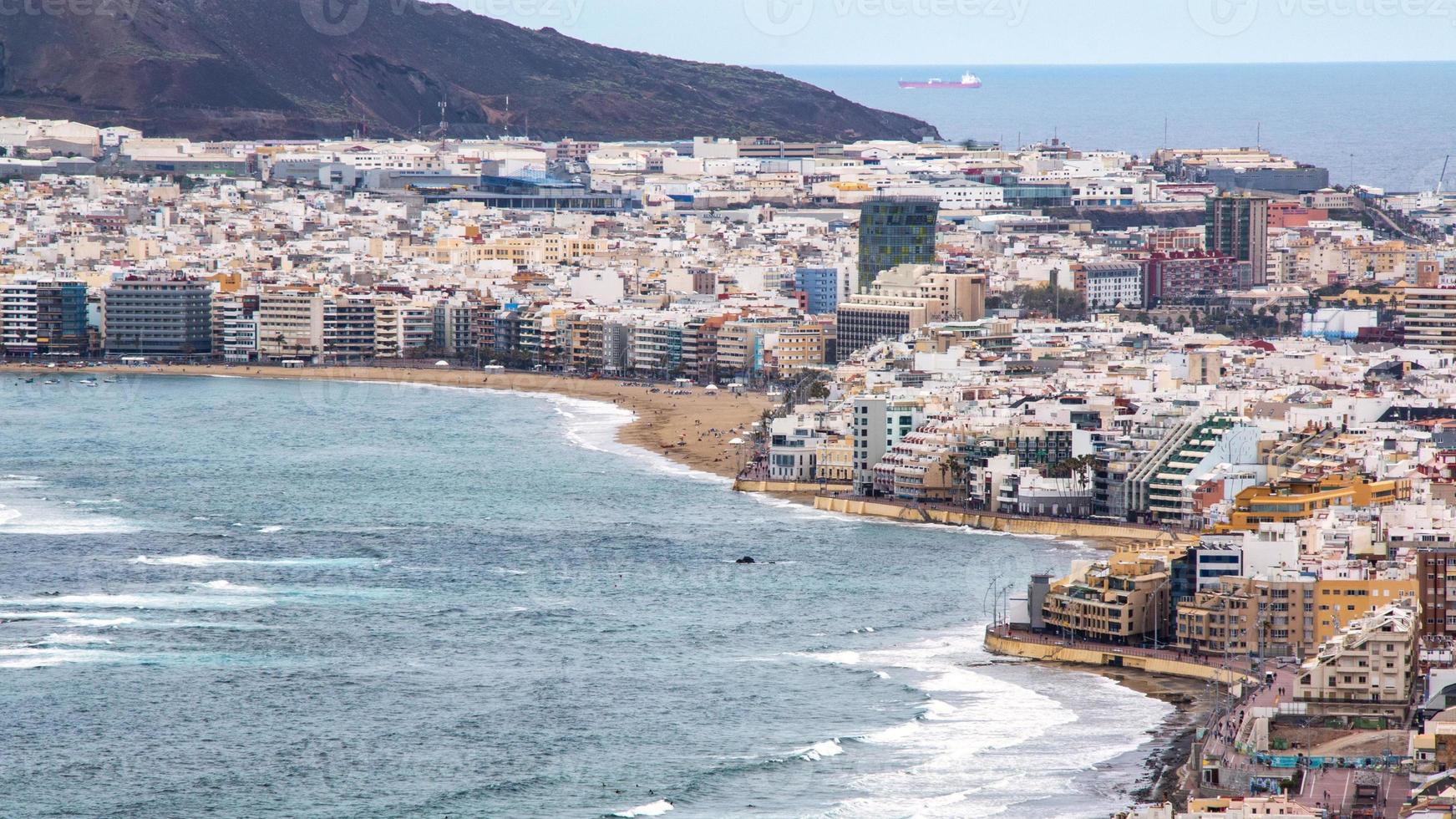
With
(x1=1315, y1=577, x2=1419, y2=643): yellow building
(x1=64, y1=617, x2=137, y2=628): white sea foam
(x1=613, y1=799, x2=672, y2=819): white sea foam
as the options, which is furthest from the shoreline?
(x1=613, y1=799, x2=672, y2=819): white sea foam

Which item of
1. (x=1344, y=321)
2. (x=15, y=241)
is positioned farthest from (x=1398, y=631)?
(x=15, y=241)

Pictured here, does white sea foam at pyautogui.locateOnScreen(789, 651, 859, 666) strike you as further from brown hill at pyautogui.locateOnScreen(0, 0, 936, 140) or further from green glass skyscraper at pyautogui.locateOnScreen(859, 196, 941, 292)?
brown hill at pyautogui.locateOnScreen(0, 0, 936, 140)

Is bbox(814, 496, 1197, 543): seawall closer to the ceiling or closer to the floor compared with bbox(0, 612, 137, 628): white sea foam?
closer to the ceiling

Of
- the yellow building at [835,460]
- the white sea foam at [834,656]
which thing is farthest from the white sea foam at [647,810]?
the yellow building at [835,460]

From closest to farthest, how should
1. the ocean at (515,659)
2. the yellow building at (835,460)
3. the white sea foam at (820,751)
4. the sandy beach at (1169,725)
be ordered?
the sandy beach at (1169,725) → the ocean at (515,659) → the white sea foam at (820,751) → the yellow building at (835,460)

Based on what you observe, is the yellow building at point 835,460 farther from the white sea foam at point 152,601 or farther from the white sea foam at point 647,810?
the white sea foam at point 647,810

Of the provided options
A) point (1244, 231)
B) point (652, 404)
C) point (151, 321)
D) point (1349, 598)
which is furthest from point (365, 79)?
point (1349, 598)

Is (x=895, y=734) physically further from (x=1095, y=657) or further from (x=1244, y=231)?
(x=1244, y=231)
